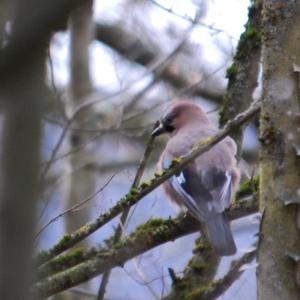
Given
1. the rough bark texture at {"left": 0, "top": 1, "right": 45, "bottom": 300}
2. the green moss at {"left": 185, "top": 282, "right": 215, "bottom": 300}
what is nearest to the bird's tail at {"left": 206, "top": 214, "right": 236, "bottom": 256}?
the green moss at {"left": 185, "top": 282, "right": 215, "bottom": 300}

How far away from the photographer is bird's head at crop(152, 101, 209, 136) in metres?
6.42

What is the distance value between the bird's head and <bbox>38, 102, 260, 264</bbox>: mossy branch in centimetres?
235

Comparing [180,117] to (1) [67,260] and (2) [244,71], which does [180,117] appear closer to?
(2) [244,71]

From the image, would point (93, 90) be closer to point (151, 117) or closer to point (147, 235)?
point (151, 117)

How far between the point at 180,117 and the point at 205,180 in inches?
44.9

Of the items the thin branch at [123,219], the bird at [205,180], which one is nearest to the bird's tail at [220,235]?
the bird at [205,180]

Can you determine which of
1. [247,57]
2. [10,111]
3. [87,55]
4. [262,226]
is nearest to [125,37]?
[87,55]

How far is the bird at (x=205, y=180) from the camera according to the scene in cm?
479

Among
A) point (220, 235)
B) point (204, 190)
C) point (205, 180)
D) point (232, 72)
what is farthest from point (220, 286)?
point (232, 72)

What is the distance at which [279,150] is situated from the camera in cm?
348

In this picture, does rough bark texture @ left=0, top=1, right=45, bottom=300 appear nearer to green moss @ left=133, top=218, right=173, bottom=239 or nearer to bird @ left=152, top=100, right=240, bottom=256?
green moss @ left=133, top=218, right=173, bottom=239

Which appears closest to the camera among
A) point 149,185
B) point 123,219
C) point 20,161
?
point 20,161

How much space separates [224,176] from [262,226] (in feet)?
6.61

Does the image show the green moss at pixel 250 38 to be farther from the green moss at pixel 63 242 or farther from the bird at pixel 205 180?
the green moss at pixel 63 242
